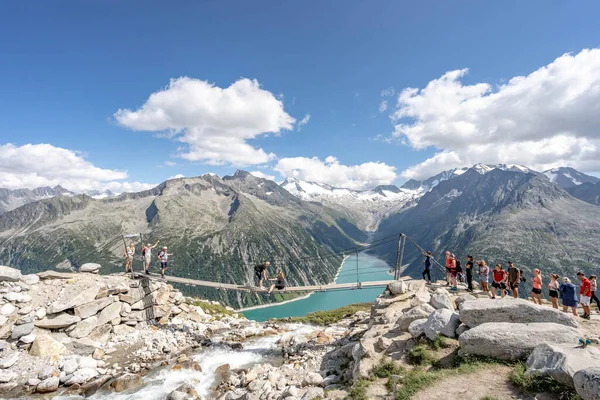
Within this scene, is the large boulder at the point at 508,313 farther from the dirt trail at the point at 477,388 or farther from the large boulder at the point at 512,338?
the dirt trail at the point at 477,388

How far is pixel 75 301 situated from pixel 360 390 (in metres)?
19.8

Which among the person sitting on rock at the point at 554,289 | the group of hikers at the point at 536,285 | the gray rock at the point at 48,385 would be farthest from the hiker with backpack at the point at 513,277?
the gray rock at the point at 48,385

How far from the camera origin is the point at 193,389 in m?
14.9

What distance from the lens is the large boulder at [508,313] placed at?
11781 mm

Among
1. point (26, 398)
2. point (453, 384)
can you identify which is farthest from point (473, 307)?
point (26, 398)

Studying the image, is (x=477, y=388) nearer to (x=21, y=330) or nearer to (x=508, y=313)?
(x=508, y=313)

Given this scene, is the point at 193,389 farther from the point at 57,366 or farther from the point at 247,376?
the point at 57,366

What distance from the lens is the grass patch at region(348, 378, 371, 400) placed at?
1023cm

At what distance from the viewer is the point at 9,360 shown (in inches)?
632

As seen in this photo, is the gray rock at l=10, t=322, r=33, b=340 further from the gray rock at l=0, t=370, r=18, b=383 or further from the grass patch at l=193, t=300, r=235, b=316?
the grass patch at l=193, t=300, r=235, b=316

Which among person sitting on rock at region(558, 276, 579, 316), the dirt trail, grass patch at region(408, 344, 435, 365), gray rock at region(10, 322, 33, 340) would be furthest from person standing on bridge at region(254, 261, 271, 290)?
person sitting on rock at region(558, 276, 579, 316)

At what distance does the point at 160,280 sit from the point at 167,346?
6980 millimetres

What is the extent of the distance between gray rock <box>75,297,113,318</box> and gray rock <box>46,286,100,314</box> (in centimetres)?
29

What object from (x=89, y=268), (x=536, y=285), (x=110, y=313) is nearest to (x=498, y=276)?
(x=536, y=285)
